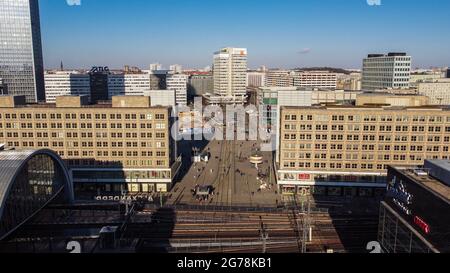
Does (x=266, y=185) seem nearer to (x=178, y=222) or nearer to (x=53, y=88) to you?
(x=178, y=222)

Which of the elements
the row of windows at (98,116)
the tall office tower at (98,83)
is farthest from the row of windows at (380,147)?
the tall office tower at (98,83)

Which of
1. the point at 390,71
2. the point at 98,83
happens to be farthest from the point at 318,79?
the point at 98,83

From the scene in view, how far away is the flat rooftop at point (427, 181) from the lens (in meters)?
22.6

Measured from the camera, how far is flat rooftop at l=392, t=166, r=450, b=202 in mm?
22586

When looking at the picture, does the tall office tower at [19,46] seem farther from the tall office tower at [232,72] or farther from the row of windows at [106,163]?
the row of windows at [106,163]

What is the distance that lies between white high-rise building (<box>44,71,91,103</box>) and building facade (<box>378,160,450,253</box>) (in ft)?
507

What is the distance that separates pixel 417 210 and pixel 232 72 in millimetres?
166277

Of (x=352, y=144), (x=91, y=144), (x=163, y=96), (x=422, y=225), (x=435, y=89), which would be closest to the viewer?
(x=422, y=225)

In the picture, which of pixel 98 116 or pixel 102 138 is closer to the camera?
pixel 98 116

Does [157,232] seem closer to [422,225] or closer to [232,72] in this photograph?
[422,225]

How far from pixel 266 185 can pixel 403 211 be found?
3446cm

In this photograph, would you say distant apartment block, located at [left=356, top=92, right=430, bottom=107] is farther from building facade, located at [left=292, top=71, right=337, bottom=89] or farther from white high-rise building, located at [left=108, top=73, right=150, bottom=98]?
building facade, located at [left=292, top=71, right=337, bottom=89]

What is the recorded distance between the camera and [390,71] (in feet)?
452
